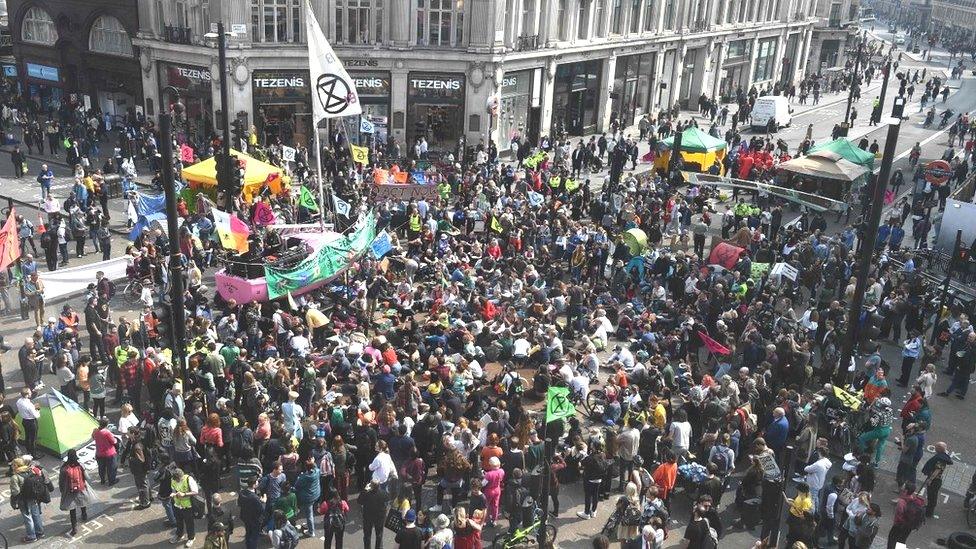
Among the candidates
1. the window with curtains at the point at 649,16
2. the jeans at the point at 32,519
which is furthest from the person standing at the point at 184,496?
the window with curtains at the point at 649,16

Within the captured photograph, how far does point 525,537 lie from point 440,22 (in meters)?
32.8

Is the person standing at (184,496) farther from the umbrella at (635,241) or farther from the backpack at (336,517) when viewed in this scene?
the umbrella at (635,241)

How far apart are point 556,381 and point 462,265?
7.87 metres

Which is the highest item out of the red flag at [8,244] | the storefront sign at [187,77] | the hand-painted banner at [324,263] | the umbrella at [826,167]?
the storefront sign at [187,77]

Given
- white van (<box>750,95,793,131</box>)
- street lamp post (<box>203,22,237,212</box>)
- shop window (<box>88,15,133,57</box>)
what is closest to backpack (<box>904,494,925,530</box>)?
street lamp post (<box>203,22,237,212</box>)

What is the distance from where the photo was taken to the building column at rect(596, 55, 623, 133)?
176 feet

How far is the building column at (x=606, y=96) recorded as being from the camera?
53.5 m

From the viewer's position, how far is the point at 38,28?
50094 mm

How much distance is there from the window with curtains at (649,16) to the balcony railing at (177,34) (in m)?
28.5

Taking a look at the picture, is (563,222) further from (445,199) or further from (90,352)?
(90,352)

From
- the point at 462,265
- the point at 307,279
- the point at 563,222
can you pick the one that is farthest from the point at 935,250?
the point at 307,279

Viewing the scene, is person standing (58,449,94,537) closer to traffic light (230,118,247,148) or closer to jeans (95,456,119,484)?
jeans (95,456,119,484)

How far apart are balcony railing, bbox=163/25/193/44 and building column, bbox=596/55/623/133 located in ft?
80.1

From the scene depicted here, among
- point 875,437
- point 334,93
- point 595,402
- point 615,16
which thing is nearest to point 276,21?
point 334,93
